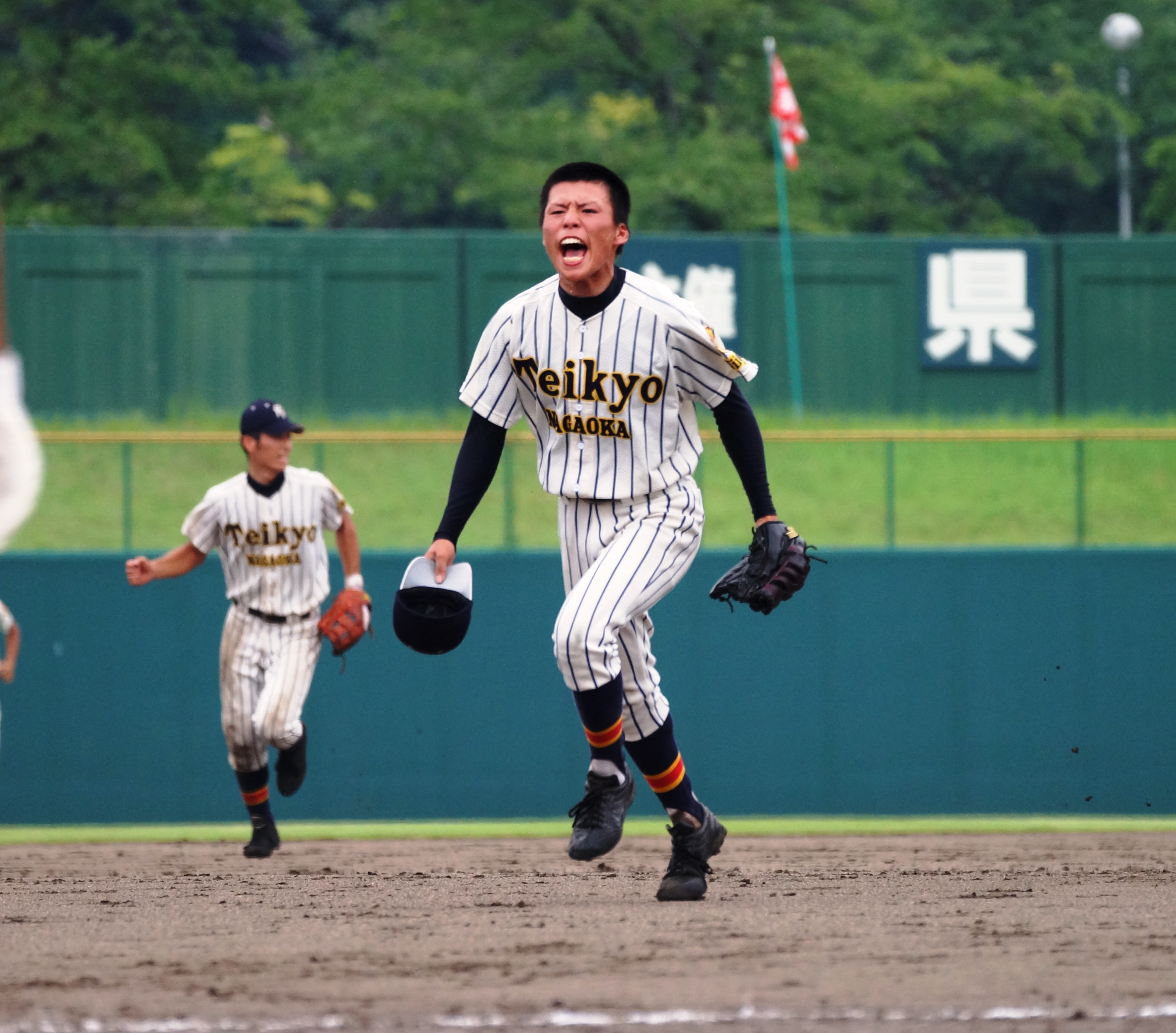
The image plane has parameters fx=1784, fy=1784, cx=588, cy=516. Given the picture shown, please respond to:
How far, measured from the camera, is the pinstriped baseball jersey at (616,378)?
535 centimetres

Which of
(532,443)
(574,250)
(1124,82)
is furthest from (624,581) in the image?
(1124,82)

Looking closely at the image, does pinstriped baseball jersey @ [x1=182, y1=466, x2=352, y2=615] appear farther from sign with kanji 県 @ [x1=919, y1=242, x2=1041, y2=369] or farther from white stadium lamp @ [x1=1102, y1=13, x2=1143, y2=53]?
white stadium lamp @ [x1=1102, y1=13, x2=1143, y2=53]

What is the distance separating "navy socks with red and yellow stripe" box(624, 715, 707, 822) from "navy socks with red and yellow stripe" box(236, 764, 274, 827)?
3258 mm

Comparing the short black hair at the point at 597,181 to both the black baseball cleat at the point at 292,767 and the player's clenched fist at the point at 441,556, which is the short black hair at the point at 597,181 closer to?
the player's clenched fist at the point at 441,556

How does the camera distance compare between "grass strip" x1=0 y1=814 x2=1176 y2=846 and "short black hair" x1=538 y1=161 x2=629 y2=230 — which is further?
"grass strip" x1=0 y1=814 x2=1176 y2=846

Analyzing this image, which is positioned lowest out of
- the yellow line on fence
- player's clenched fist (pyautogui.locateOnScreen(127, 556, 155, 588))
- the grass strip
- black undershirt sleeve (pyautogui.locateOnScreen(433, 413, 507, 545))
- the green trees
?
the grass strip

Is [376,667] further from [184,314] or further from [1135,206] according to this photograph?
[1135,206]

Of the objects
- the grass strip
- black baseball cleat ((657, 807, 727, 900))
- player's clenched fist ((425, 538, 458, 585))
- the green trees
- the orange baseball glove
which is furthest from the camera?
the green trees

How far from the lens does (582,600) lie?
524 cm

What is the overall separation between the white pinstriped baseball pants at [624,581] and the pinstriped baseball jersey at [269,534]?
314 cm

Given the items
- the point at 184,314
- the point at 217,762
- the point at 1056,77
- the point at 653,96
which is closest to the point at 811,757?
the point at 217,762

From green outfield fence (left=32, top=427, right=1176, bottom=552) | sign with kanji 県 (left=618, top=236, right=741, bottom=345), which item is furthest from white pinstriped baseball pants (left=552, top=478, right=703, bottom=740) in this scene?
sign with kanji 県 (left=618, top=236, right=741, bottom=345)

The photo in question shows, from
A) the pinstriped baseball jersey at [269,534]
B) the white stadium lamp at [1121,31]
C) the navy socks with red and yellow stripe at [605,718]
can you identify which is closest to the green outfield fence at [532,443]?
the pinstriped baseball jersey at [269,534]

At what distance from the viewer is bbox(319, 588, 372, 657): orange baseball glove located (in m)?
8.58
